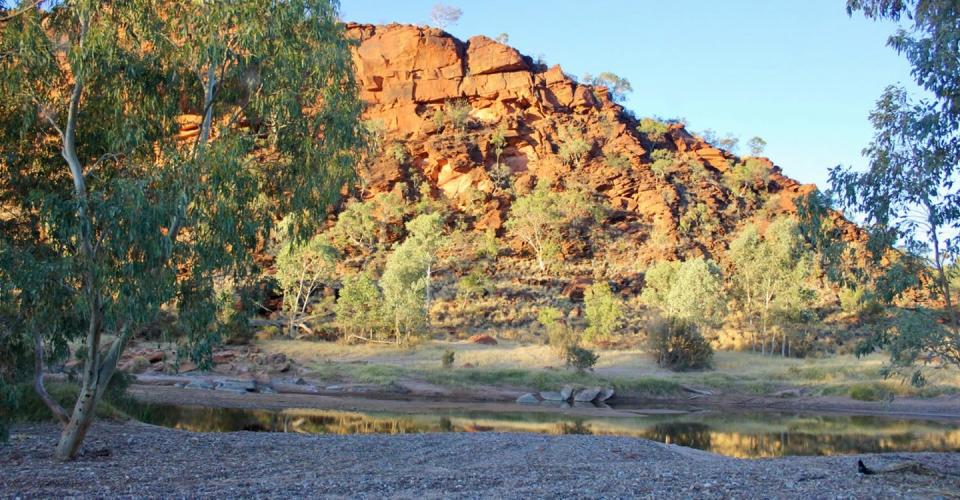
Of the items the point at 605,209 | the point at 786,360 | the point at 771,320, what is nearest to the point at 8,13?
the point at 786,360

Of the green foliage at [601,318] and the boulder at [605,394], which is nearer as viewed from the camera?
the boulder at [605,394]

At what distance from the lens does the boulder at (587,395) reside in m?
26.7

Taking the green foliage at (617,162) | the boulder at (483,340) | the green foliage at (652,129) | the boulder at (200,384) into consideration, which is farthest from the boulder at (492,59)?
the boulder at (200,384)

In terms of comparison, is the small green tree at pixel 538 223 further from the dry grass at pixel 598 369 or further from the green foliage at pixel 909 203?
the green foliage at pixel 909 203

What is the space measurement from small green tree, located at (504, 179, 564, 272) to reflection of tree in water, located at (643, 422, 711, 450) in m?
37.3

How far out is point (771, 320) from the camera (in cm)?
3956

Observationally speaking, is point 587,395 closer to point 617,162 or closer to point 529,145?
point 617,162

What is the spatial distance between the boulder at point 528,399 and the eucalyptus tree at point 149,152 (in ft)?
52.7

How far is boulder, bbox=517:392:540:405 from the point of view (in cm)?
2550

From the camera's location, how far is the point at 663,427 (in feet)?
65.5

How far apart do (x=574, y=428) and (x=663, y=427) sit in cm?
262

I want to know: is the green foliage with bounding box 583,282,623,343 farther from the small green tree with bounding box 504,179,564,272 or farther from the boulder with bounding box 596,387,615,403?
the small green tree with bounding box 504,179,564,272

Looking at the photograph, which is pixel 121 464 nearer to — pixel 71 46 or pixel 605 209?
pixel 71 46

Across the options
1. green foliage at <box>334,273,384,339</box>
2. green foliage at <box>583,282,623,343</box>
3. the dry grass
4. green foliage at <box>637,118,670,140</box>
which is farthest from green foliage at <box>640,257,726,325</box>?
green foliage at <box>637,118,670,140</box>
